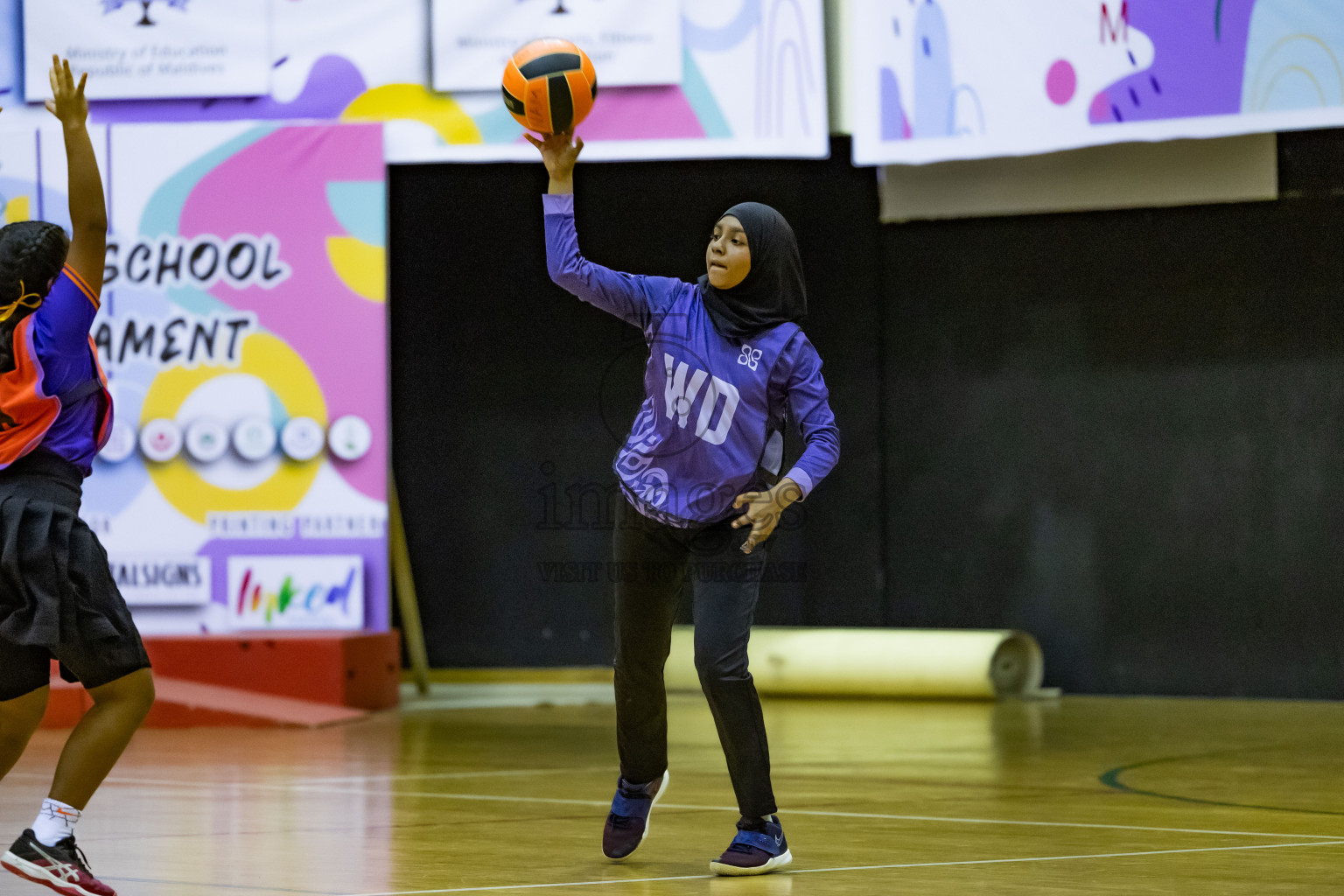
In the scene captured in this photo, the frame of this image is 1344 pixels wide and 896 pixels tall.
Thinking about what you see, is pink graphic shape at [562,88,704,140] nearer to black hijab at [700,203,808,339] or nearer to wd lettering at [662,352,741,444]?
black hijab at [700,203,808,339]

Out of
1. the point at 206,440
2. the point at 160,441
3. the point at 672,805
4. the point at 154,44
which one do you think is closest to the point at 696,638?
the point at 672,805

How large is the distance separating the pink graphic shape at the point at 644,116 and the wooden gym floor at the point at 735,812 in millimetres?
2845

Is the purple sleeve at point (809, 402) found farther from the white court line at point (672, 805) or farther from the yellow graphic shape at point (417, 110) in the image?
the yellow graphic shape at point (417, 110)

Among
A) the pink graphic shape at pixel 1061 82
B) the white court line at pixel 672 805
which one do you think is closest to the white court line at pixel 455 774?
the white court line at pixel 672 805

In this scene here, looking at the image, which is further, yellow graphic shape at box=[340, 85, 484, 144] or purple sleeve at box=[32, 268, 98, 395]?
yellow graphic shape at box=[340, 85, 484, 144]

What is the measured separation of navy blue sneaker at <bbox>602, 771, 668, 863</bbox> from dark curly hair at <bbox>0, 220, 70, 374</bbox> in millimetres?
1604

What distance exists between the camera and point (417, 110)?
7.76 meters

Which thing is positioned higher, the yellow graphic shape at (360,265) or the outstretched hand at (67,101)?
the yellow graphic shape at (360,265)

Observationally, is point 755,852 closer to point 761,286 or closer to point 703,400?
point 703,400

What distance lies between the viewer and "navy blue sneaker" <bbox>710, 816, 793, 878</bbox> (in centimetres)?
329

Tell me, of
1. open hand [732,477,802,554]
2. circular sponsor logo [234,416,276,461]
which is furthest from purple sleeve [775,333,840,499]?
circular sponsor logo [234,416,276,461]

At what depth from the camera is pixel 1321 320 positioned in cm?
759

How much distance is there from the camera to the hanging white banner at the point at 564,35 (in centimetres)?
754

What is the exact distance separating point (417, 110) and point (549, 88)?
433 centimetres
